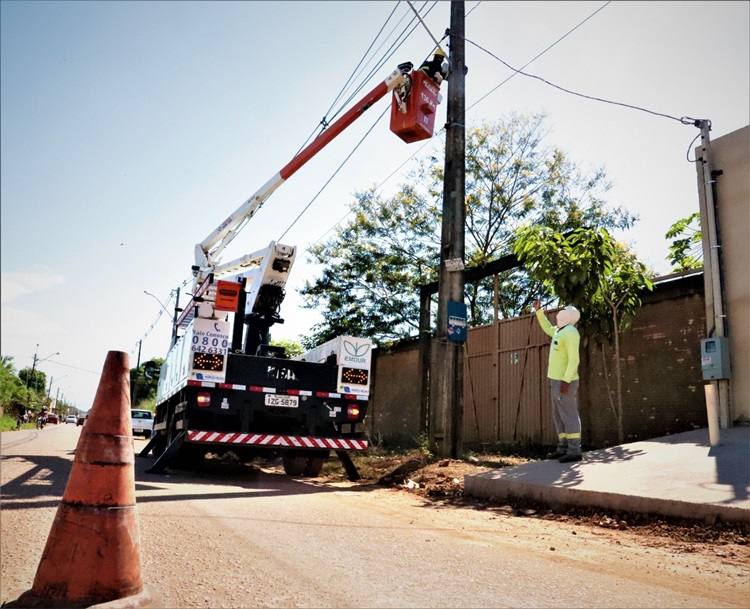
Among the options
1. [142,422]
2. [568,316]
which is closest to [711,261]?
[568,316]

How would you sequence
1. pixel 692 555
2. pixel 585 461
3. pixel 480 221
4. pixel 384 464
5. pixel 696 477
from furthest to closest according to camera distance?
pixel 480 221, pixel 384 464, pixel 585 461, pixel 696 477, pixel 692 555

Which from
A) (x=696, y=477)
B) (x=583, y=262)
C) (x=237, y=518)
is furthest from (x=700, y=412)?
(x=237, y=518)

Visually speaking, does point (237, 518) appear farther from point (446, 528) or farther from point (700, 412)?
point (700, 412)

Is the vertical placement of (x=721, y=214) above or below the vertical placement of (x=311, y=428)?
above

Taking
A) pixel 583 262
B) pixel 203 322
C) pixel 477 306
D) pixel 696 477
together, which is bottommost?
pixel 696 477

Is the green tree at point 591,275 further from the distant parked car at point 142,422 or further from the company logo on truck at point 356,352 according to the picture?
the distant parked car at point 142,422

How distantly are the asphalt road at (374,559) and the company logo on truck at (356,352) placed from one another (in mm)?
3467

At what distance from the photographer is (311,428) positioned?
10.1m

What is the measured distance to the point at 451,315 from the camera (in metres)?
11.2

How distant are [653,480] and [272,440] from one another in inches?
212

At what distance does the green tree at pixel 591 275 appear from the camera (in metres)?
10.2

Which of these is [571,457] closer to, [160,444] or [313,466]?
[313,466]

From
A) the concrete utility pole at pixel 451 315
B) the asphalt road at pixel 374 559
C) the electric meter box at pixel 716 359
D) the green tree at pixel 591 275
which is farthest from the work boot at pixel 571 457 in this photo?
the concrete utility pole at pixel 451 315

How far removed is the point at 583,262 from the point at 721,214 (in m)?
1.99
